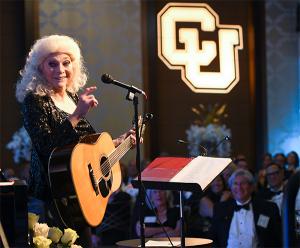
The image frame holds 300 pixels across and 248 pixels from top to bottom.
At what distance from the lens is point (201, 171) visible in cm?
302

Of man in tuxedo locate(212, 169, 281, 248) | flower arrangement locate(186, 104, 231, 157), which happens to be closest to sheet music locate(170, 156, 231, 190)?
man in tuxedo locate(212, 169, 281, 248)

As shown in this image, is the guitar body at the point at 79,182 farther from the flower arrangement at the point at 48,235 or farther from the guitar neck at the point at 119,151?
the flower arrangement at the point at 48,235

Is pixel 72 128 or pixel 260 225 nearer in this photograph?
pixel 72 128

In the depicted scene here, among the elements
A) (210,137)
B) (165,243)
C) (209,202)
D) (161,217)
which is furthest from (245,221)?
(210,137)

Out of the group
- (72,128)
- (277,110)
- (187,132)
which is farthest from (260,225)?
(277,110)

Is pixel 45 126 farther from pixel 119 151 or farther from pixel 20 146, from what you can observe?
pixel 20 146

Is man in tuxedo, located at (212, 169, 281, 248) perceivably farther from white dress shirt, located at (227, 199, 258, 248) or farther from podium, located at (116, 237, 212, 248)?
podium, located at (116, 237, 212, 248)

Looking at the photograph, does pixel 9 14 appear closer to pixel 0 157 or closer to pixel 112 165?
pixel 0 157

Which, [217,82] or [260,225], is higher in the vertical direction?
[217,82]

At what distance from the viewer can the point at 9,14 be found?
1018 cm

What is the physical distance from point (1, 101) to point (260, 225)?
19.7 feet

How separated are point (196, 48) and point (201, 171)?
130 centimetres

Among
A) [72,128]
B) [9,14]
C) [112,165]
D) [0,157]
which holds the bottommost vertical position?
[0,157]

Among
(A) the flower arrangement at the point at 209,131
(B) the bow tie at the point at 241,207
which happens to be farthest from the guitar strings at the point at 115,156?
(A) the flower arrangement at the point at 209,131
